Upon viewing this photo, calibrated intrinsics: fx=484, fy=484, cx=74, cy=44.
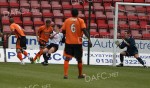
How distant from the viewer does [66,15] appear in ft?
97.8

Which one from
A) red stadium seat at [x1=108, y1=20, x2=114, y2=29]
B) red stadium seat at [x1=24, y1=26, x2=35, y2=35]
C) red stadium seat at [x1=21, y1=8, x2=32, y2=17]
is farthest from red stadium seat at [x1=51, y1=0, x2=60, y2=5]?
red stadium seat at [x1=108, y1=20, x2=114, y2=29]

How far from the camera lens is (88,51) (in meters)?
22.8

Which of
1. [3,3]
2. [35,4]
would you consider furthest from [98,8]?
[3,3]

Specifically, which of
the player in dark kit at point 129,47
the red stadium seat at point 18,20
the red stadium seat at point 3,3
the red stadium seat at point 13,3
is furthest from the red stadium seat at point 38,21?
the player in dark kit at point 129,47

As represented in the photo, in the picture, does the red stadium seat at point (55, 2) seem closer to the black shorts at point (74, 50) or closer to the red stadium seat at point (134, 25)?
the red stadium seat at point (134, 25)

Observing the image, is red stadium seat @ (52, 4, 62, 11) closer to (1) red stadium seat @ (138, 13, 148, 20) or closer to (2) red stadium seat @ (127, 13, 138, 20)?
(2) red stadium seat @ (127, 13, 138, 20)

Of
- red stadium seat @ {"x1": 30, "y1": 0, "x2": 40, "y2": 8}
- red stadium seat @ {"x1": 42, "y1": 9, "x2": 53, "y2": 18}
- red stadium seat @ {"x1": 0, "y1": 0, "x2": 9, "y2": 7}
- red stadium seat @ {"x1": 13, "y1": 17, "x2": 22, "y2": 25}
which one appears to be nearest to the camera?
red stadium seat @ {"x1": 13, "y1": 17, "x2": 22, "y2": 25}

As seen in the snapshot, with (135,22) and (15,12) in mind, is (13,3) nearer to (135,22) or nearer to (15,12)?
(15,12)

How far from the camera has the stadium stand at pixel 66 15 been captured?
2789 cm

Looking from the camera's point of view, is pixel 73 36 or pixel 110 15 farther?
pixel 110 15

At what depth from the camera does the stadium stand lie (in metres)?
27.9

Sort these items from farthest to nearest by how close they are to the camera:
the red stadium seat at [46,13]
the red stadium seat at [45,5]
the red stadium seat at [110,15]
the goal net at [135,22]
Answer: the red stadium seat at [110,15]
the red stadium seat at [45,5]
the red stadium seat at [46,13]
the goal net at [135,22]

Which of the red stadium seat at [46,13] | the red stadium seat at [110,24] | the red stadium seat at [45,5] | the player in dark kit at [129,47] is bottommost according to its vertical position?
the player in dark kit at [129,47]

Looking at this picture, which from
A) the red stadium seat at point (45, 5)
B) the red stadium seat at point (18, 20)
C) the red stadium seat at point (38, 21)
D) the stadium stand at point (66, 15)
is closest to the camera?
the stadium stand at point (66, 15)
